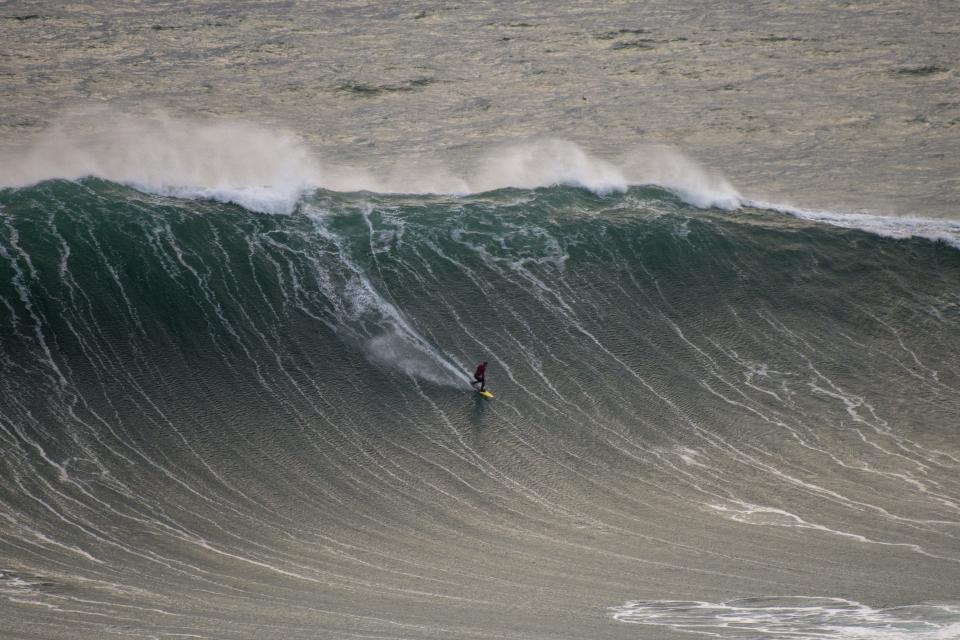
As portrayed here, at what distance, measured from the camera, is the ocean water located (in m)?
14.8

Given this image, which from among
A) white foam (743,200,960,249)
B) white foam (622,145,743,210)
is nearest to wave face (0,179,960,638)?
white foam (743,200,960,249)

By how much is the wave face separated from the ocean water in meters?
0.07

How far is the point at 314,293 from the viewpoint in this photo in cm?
2169

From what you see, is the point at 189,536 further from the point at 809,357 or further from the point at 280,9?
the point at 280,9

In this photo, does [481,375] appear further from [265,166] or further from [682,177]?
[682,177]

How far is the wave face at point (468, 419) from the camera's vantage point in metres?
14.4

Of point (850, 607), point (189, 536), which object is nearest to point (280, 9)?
point (189, 536)

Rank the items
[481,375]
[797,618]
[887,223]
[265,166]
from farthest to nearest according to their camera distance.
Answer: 1. [265,166]
2. [887,223]
3. [481,375]
4. [797,618]

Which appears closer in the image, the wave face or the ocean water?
the wave face

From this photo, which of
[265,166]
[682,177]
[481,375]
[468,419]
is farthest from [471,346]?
[682,177]

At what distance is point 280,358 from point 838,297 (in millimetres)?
10798

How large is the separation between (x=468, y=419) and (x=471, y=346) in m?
2.00

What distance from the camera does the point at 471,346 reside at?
20906mm

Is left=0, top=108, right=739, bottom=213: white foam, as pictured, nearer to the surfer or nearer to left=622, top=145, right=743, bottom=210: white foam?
left=622, top=145, right=743, bottom=210: white foam
